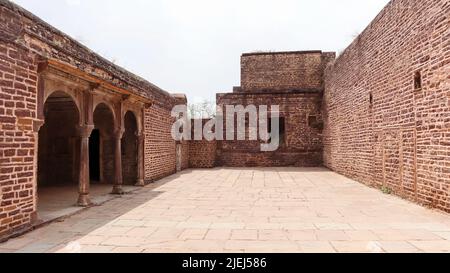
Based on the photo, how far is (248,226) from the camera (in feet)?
16.2

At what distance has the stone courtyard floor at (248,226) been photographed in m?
3.91

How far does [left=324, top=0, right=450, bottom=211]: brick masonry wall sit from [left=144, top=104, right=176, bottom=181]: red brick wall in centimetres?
696

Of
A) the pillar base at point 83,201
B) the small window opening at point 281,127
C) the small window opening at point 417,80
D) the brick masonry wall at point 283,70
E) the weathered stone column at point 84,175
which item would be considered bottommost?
the pillar base at point 83,201

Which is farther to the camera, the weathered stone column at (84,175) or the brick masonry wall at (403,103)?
the weathered stone column at (84,175)

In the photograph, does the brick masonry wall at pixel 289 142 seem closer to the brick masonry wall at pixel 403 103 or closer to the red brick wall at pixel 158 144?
the red brick wall at pixel 158 144

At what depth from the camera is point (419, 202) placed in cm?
651

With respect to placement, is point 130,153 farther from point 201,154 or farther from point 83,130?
point 201,154

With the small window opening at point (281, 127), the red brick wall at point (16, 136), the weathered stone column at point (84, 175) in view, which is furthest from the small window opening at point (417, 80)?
the small window opening at point (281, 127)

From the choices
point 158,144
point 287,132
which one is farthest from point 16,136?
point 287,132

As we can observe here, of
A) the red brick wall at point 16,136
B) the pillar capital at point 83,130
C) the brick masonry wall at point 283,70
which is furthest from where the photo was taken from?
the brick masonry wall at point 283,70

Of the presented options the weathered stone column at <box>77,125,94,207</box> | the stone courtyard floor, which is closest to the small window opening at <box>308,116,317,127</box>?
the stone courtyard floor

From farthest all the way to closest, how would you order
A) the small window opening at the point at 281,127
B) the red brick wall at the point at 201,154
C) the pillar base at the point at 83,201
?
the small window opening at the point at 281,127 → the red brick wall at the point at 201,154 → the pillar base at the point at 83,201

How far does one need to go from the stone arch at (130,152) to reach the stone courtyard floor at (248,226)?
2126 mm

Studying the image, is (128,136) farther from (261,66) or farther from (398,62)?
(261,66)
